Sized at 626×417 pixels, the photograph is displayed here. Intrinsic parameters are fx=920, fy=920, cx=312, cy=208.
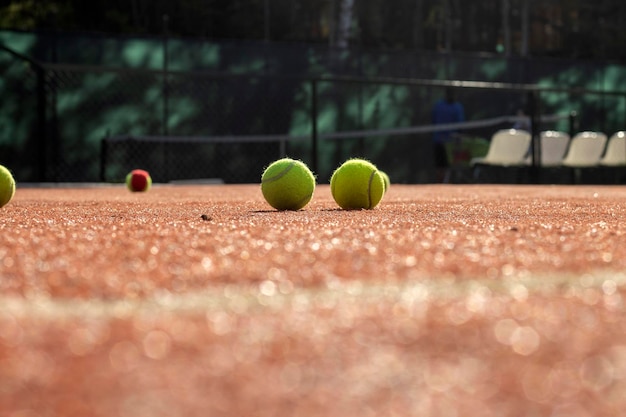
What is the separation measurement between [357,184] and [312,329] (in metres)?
2.89

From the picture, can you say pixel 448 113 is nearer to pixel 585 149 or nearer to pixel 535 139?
pixel 535 139

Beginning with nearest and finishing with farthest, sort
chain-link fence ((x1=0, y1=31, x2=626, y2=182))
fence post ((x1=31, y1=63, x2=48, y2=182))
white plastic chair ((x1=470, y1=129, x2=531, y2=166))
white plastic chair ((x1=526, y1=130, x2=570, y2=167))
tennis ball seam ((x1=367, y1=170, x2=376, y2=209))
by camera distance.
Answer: tennis ball seam ((x1=367, y1=170, x2=376, y2=209)) → fence post ((x1=31, y1=63, x2=48, y2=182)) → chain-link fence ((x1=0, y1=31, x2=626, y2=182)) → white plastic chair ((x1=470, y1=129, x2=531, y2=166)) → white plastic chair ((x1=526, y1=130, x2=570, y2=167))

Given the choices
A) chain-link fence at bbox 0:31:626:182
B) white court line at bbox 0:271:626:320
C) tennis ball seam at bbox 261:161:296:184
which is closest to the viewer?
white court line at bbox 0:271:626:320

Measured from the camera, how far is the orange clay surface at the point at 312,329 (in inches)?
35.8

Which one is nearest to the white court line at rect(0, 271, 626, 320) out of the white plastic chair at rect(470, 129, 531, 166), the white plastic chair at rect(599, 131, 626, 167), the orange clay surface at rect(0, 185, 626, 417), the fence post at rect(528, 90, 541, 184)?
the orange clay surface at rect(0, 185, 626, 417)

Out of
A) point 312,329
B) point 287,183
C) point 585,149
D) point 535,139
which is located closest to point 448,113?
point 535,139

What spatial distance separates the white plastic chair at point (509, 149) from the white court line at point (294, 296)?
36.0ft

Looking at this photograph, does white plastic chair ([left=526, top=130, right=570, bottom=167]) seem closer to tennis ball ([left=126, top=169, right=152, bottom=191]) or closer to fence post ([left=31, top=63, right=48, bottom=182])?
fence post ([left=31, top=63, right=48, bottom=182])

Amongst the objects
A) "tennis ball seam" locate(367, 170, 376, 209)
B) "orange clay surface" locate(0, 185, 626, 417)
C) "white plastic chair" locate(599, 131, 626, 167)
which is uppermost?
"white plastic chair" locate(599, 131, 626, 167)

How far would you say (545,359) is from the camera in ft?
3.49

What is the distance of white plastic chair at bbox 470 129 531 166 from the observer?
Result: 489 inches

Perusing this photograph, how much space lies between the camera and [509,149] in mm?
12500

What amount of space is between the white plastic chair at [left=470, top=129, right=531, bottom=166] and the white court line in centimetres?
1097

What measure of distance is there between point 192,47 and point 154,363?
522 inches
